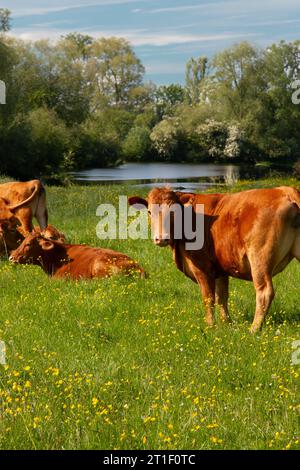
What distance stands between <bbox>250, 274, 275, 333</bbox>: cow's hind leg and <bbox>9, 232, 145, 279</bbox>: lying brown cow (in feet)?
11.5

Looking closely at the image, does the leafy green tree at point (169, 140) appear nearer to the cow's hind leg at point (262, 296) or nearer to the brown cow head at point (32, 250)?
the brown cow head at point (32, 250)

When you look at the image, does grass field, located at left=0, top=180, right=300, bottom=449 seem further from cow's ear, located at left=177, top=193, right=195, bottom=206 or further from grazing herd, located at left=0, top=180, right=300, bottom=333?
cow's ear, located at left=177, top=193, right=195, bottom=206

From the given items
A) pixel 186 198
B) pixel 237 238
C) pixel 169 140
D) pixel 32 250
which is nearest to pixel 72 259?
pixel 32 250

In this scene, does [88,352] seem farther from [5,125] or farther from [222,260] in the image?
[5,125]

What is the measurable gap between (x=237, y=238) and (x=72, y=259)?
4459 mm

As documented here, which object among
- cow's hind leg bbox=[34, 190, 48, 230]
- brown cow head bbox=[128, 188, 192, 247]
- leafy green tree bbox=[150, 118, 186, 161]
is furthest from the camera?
leafy green tree bbox=[150, 118, 186, 161]

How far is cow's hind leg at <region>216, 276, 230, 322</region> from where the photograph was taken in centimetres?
893

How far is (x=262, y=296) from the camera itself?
8375mm

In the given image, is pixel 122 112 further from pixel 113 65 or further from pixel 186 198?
pixel 186 198

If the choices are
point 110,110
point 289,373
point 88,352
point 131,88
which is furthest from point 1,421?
point 131,88

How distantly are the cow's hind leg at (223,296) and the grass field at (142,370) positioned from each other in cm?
18

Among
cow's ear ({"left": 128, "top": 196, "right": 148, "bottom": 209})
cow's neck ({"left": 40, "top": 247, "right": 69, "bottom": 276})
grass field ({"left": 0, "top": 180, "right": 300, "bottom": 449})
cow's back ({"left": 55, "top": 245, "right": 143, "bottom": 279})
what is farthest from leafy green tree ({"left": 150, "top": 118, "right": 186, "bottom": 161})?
cow's ear ({"left": 128, "top": 196, "right": 148, "bottom": 209})

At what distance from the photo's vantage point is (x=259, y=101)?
267ft
